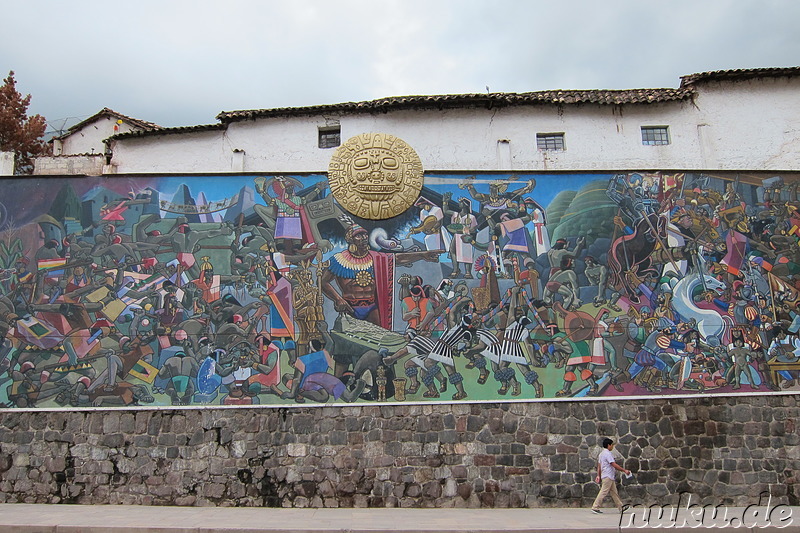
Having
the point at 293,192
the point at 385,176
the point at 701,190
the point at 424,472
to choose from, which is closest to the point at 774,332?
the point at 701,190

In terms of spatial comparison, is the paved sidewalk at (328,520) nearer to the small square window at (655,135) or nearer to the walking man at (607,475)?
the walking man at (607,475)

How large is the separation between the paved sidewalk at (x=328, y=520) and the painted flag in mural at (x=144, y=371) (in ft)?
6.62

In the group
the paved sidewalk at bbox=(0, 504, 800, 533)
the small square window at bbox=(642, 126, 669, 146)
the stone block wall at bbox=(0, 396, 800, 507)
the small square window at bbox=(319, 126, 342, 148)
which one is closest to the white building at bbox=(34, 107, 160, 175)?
the small square window at bbox=(319, 126, 342, 148)

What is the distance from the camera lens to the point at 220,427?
33.5 ft

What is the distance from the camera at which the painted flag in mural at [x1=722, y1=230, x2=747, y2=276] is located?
11.5 metres

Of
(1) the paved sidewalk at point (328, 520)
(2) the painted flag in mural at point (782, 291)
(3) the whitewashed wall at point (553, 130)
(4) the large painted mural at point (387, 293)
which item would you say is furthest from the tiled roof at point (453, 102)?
(1) the paved sidewalk at point (328, 520)

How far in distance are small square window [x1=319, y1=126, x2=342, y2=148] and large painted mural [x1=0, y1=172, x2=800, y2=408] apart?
18.8 feet

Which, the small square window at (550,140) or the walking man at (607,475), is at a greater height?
the small square window at (550,140)

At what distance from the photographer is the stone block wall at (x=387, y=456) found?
10.0 metres

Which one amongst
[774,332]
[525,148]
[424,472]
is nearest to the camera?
[424,472]

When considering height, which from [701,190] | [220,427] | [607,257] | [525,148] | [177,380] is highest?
[525,148]

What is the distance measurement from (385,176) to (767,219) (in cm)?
730

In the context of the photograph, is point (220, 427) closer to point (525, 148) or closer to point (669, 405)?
point (669, 405)

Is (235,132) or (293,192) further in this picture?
(235,132)
